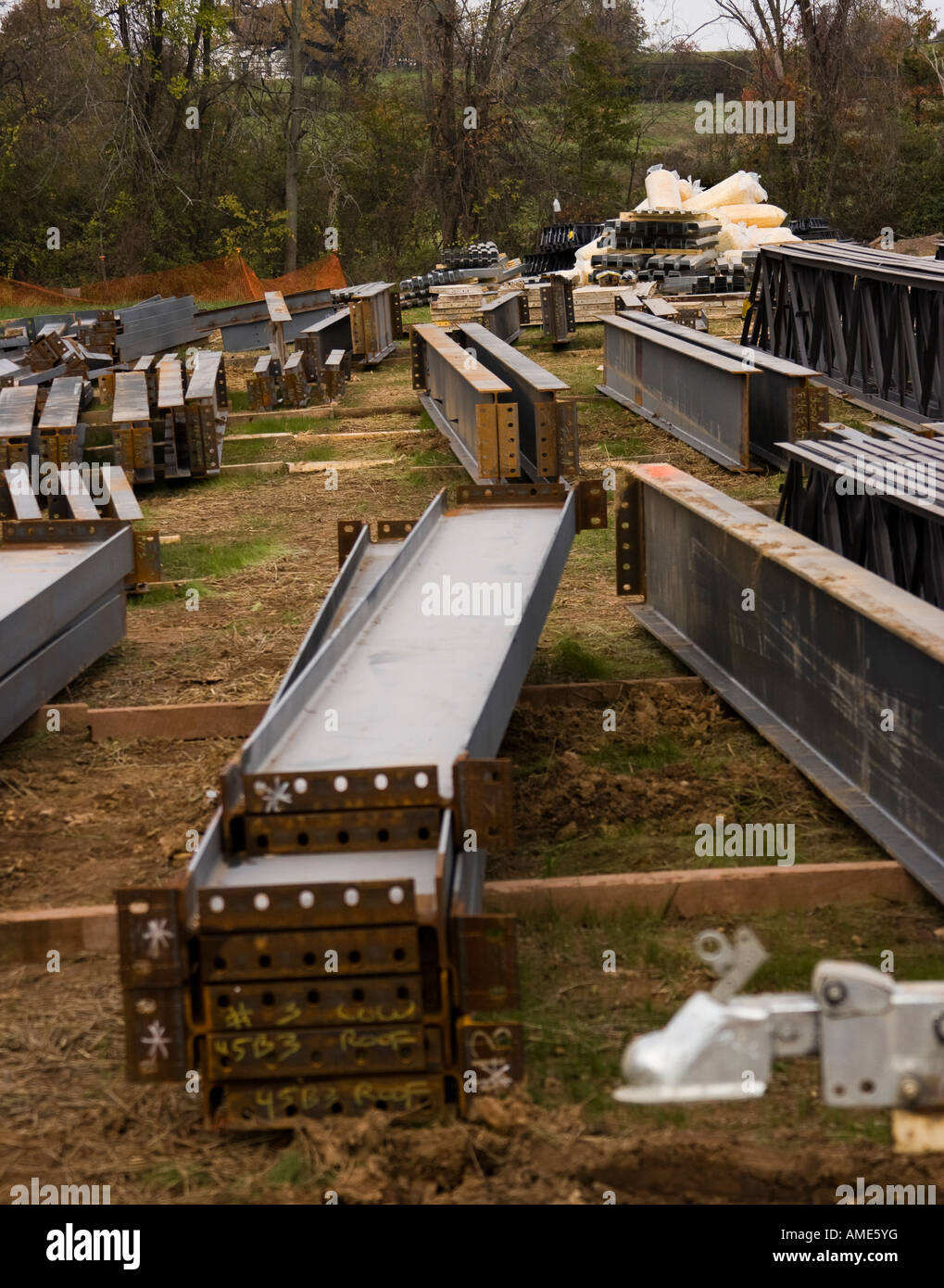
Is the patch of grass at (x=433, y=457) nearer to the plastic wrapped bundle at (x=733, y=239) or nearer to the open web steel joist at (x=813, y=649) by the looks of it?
the open web steel joist at (x=813, y=649)

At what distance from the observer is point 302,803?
351 cm

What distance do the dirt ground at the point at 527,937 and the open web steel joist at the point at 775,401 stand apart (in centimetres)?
197

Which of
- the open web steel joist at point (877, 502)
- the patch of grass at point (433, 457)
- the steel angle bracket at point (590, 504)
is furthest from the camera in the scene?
the patch of grass at point (433, 457)

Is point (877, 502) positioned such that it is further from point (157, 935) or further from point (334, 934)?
point (157, 935)

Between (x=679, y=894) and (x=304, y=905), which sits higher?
(x=304, y=905)

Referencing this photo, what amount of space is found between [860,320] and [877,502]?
7.06 meters

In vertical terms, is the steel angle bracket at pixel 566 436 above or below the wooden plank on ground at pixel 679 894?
above

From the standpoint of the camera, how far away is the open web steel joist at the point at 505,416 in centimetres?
977

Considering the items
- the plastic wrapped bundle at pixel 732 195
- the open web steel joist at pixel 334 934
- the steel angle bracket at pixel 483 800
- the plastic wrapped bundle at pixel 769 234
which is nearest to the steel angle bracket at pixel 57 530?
the open web steel joist at pixel 334 934

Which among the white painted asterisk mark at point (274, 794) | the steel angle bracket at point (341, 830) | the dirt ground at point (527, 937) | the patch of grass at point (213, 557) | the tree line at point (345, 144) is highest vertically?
the tree line at point (345, 144)

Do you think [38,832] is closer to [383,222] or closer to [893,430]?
[893,430]

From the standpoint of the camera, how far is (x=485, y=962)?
3.14 meters

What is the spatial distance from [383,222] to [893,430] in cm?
3015

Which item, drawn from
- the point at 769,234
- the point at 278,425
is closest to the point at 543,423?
the point at 278,425
